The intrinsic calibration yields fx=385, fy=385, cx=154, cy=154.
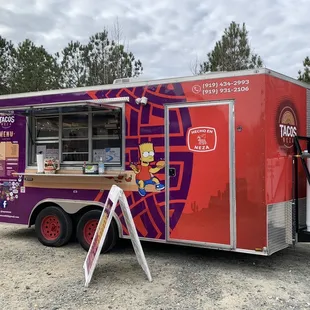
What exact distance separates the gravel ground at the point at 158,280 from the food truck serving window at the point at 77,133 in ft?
5.00

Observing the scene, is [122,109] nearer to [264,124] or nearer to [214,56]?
[264,124]

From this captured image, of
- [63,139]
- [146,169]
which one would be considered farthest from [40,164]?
[146,169]

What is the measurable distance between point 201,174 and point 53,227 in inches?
112

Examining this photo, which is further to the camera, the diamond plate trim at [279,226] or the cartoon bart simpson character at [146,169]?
the cartoon bart simpson character at [146,169]

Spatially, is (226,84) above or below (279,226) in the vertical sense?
above

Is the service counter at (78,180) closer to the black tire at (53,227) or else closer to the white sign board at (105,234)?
the black tire at (53,227)

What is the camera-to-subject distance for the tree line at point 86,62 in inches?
667

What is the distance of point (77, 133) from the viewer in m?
6.36

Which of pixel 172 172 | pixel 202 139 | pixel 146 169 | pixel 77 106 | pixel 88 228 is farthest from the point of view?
pixel 88 228

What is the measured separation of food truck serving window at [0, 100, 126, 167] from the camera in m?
5.95

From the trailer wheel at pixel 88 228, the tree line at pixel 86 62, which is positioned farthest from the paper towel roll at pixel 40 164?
the tree line at pixel 86 62

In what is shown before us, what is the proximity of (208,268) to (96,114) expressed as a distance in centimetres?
290

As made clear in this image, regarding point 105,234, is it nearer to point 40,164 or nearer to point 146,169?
point 146,169

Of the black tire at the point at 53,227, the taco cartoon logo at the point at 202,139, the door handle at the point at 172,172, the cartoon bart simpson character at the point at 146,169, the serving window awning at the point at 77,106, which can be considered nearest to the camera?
the taco cartoon logo at the point at 202,139
